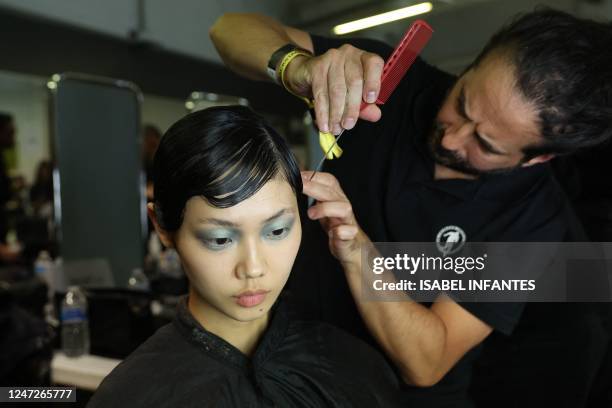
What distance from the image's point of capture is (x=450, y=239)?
1.04 m

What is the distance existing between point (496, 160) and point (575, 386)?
0.57m

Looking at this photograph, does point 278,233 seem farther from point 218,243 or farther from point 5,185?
point 5,185

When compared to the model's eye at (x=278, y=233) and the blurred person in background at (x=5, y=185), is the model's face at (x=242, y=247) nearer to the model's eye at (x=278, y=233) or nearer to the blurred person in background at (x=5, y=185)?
the model's eye at (x=278, y=233)

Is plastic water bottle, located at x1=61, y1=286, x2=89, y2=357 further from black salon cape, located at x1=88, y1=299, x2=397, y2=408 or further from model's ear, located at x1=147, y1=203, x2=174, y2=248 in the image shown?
model's ear, located at x1=147, y1=203, x2=174, y2=248

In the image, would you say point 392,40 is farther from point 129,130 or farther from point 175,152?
point 129,130

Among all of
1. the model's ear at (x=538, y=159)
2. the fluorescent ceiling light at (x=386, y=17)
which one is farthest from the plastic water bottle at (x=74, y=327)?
the model's ear at (x=538, y=159)

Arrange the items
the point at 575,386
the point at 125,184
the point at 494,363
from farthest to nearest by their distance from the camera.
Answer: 1. the point at 125,184
2. the point at 494,363
3. the point at 575,386

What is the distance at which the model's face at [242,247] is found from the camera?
812mm

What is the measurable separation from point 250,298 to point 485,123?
1.99 ft

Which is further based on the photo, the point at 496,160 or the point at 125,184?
the point at 125,184

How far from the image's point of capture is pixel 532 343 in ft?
4.10

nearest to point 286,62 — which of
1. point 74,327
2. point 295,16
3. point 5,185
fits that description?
point 295,16

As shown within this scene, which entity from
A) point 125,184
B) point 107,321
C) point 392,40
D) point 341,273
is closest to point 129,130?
point 125,184

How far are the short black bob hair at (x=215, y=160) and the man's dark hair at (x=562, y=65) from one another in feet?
1.72
